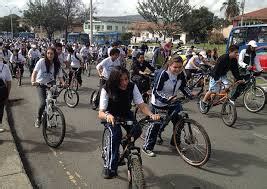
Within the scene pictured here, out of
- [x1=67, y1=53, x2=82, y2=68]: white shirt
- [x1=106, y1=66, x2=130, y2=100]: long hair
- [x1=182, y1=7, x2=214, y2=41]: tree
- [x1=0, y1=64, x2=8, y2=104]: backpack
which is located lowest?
[x1=0, y1=64, x2=8, y2=104]: backpack

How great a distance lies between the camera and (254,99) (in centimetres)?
991

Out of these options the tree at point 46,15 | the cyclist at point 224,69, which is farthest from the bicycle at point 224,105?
the tree at point 46,15

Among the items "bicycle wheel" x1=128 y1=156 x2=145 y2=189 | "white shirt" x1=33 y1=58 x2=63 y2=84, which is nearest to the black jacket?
"white shirt" x1=33 y1=58 x2=63 y2=84

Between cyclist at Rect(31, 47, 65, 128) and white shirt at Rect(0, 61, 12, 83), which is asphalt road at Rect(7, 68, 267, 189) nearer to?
cyclist at Rect(31, 47, 65, 128)

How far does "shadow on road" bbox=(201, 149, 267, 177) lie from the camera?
5695mm

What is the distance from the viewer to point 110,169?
4.99 meters

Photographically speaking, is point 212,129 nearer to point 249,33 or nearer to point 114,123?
point 114,123

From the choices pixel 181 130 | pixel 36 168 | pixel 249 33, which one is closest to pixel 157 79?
pixel 181 130

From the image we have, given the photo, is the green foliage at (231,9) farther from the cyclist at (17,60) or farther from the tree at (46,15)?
the cyclist at (17,60)

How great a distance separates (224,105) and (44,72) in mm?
4106

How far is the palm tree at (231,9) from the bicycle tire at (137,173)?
81.4 metres

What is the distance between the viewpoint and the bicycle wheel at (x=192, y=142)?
561cm

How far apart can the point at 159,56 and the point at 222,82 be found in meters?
2.75

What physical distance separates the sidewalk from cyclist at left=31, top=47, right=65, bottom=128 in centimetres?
107
